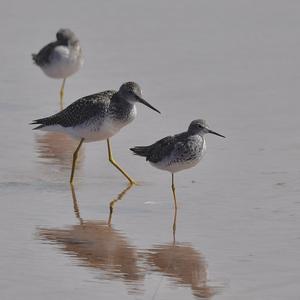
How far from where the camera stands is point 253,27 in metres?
19.6

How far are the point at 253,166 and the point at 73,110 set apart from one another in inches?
83.8

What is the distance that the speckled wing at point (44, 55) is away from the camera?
1700 cm

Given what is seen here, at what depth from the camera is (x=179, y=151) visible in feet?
37.9

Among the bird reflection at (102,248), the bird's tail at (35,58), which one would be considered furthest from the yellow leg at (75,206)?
the bird's tail at (35,58)

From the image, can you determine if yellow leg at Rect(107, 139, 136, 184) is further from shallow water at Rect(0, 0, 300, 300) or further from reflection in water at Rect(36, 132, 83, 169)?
reflection in water at Rect(36, 132, 83, 169)

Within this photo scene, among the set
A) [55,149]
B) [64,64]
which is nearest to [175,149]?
[55,149]

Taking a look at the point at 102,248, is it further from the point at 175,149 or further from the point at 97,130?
the point at 97,130

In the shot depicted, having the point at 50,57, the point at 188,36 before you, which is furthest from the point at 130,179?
the point at 188,36

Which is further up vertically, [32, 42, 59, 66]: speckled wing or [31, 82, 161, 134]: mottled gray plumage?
[31, 82, 161, 134]: mottled gray plumage

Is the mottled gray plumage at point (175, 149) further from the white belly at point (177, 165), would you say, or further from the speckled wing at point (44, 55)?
the speckled wing at point (44, 55)

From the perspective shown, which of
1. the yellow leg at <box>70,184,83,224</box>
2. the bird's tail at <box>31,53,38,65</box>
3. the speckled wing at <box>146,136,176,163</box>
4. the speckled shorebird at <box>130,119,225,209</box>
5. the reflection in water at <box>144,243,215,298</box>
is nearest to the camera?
the reflection in water at <box>144,243,215,298</box>

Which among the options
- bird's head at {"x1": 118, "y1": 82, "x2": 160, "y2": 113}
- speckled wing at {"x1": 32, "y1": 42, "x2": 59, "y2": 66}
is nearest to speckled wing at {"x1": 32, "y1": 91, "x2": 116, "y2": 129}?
bird's head at {"x1": 118, "y1": 82, "x2": 160, "y2": 113}

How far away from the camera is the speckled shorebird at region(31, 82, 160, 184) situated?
40.7ft

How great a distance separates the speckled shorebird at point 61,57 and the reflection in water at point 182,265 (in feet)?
22.3
